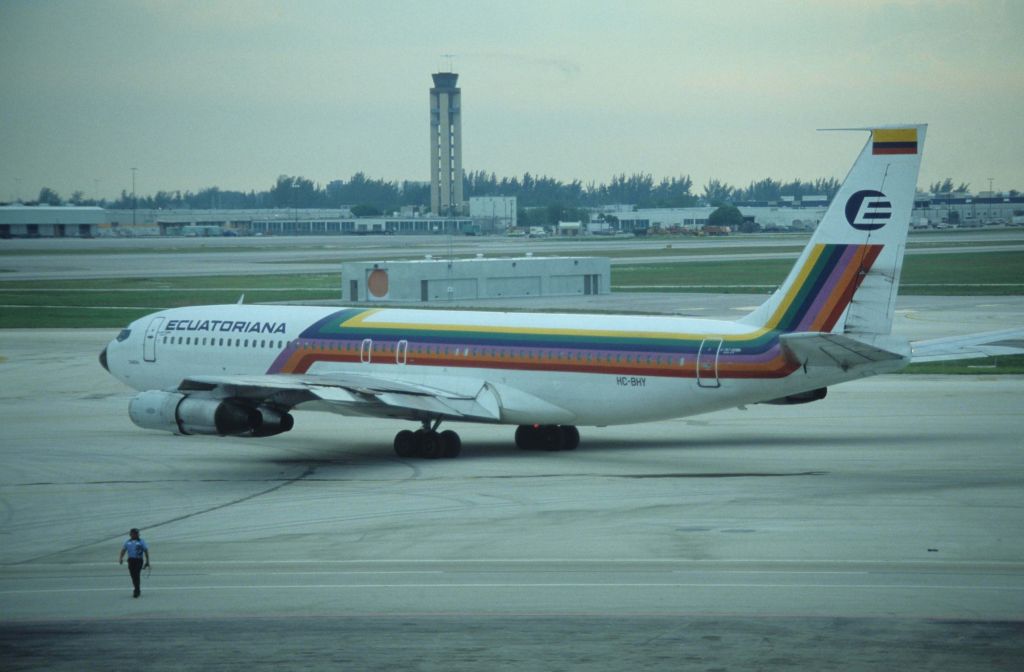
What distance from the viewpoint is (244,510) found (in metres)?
32.2

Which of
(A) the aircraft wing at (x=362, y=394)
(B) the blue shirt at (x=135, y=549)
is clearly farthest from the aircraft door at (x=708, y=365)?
(B) the blue shirt at (x=135, y=549)

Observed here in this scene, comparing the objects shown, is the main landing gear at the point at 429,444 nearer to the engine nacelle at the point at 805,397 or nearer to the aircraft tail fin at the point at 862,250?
the engine nacelle at the point at 805,397

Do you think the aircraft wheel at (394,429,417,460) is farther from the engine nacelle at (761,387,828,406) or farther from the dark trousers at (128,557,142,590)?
the dark trousers at (128,557,142,590)

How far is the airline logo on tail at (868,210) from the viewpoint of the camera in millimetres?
36469

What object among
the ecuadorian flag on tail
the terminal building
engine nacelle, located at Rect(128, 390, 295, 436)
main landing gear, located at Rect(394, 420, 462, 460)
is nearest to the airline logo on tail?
the ecuadorian flag on tail

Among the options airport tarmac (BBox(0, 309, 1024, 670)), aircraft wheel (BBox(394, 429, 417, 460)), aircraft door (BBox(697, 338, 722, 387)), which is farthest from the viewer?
aircraft wheel (BBox(394, 429, 417, 460))

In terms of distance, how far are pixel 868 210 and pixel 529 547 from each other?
14996 millimetres

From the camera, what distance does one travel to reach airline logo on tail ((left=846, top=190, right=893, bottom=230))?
1436 inches

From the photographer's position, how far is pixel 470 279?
4018 inches

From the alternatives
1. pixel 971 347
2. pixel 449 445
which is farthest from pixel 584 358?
pixel 971 347

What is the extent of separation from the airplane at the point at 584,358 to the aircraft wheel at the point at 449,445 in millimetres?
42

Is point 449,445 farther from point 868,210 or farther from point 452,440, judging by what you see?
point 868,210

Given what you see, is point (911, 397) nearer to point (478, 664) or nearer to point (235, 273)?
point (478, 664)

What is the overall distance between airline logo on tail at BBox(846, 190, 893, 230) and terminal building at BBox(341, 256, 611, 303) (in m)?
62.7
